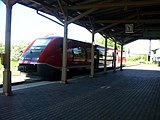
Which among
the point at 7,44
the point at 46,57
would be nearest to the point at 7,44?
the point at 7,44

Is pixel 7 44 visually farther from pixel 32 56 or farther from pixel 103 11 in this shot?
pixel 103 11

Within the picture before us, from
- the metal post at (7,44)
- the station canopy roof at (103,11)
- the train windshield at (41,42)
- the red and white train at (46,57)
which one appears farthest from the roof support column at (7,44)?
the train windshield at (41,42)

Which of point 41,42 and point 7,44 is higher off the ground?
point 41,42

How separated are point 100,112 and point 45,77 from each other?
10071 mm

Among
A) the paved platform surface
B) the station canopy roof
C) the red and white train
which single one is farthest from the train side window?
the paved platform surface

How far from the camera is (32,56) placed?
1658 centimetres

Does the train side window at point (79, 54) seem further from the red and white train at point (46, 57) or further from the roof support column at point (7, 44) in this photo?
the roof support column at point (7, 44)

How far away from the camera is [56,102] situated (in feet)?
27.9

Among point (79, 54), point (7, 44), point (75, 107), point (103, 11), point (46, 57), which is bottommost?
point (75, 107)

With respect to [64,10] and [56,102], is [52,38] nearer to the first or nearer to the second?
[64,10]

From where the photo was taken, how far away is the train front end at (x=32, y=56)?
16.2m

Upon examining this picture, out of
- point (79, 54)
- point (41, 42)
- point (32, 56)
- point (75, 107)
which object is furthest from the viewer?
point (79, 54)

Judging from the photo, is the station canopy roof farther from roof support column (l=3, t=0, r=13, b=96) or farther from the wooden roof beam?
roof support column (l=3, t=0, r=13, b=96)

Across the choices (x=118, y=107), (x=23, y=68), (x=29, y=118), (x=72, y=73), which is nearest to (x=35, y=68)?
(x=23, y=68)
